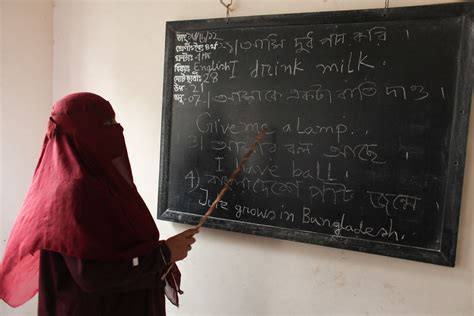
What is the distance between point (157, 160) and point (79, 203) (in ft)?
2.63

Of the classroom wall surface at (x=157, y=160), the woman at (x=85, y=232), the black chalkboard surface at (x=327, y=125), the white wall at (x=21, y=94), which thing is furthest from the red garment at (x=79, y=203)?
the white wall at (x=21, y=94)

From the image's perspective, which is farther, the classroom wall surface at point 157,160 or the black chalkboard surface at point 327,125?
the classroom wall surface at point 157,160

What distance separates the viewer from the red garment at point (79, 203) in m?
1.10

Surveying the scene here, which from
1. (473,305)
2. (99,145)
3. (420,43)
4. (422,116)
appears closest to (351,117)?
(422,116)

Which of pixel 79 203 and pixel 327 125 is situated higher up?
pixel 327 125

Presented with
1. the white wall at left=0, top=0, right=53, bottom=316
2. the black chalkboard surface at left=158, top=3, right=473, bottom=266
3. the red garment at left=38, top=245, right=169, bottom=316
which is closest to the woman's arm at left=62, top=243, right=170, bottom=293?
the red garment at left=38, top=245, right=169, bottom=316

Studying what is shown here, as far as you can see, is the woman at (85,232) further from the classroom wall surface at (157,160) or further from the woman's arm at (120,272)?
the classroom wall surface at (157,160)

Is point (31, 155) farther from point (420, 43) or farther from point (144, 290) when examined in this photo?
point (420, 43)

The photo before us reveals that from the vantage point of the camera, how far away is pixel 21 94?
2.08 meters

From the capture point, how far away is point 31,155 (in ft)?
7.13

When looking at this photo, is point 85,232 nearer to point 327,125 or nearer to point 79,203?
point 79,203

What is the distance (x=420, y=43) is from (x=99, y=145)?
123cm

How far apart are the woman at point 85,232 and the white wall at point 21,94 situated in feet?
3.10

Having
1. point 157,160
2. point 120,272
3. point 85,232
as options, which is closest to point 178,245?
point 120,272
